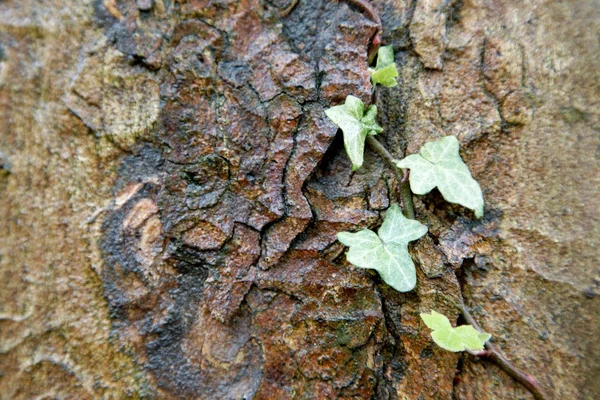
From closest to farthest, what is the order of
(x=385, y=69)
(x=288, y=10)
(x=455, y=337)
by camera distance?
(x=455, y=337)
(x=385, y=69)
(x=288, y=10)

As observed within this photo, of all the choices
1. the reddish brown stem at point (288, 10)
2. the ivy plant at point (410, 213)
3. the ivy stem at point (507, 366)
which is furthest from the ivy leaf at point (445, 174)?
the reddish brown stem at point (288, 10)

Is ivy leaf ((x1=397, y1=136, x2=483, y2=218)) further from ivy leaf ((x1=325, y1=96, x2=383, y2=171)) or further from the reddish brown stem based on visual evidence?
the reddish brown stem

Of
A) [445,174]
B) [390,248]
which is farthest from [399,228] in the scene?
[445,174]

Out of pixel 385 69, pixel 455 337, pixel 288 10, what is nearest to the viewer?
pixel 455 337

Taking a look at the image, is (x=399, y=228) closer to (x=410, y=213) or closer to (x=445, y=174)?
(x=410, y=213)

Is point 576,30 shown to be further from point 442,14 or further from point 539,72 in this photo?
point 442,14
